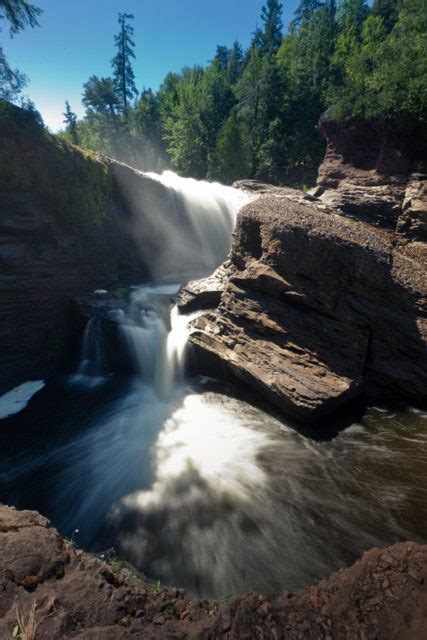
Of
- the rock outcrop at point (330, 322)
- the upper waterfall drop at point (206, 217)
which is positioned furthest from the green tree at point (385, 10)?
the rock outcrop at point (330, 322)

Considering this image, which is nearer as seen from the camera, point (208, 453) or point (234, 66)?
point (208, 453)

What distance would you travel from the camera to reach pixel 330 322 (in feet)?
31.6

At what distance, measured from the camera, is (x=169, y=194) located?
68.8 feet

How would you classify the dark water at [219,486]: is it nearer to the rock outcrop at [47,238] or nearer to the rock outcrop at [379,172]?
the rock outcrop at [47,238]

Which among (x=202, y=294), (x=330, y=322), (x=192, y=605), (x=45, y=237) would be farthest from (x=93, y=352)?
(x=192, y=605)

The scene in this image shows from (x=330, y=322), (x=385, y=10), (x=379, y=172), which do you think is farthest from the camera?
(x=385, y=10)

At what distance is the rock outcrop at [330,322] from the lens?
9.15 m

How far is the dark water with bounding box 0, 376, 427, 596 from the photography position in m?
5.82

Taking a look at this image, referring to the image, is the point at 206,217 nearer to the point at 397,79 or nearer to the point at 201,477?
the point at 397,79

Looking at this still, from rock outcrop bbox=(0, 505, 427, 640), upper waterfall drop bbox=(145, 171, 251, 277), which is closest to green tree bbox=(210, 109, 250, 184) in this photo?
upper waterfall drop bbox=(145, 171, 251, 277)

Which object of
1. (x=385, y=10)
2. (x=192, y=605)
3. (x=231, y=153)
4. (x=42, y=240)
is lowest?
(x=192, y=605)

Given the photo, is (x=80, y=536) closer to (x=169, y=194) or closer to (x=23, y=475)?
(x=23, y=475)

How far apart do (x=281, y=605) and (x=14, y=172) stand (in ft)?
53.6

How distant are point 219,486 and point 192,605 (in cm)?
469
